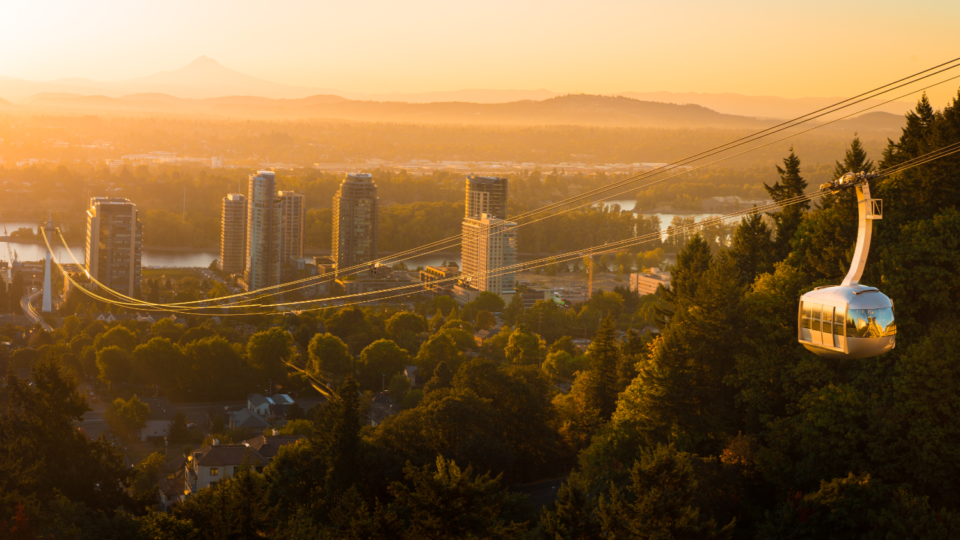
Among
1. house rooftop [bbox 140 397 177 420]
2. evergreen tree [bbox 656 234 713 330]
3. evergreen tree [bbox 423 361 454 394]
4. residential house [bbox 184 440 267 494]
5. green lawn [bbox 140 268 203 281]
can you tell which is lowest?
green lawn [bbox 140 268 203 281]

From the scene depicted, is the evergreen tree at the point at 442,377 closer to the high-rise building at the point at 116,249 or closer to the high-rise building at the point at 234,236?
the high-rise building at the point at 116,249

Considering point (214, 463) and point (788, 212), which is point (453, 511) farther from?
point (214, 463)

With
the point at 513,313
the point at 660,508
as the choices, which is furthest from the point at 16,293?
the point at 660,508

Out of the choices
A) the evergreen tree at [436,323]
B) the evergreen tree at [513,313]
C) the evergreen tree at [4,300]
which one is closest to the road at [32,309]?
Result: the evergreen tree at [4,300]

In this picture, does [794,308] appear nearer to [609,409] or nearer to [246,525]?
[609,409]

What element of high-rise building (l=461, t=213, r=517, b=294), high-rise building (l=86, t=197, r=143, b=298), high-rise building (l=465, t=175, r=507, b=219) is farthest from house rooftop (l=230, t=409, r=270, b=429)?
high-rise building (l=465, t=175, r=507, b=219)

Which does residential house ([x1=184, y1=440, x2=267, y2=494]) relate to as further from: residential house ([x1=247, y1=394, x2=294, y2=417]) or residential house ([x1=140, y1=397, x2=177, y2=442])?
residential house ([x1=247, y1=394, x2=294, y2=417])
